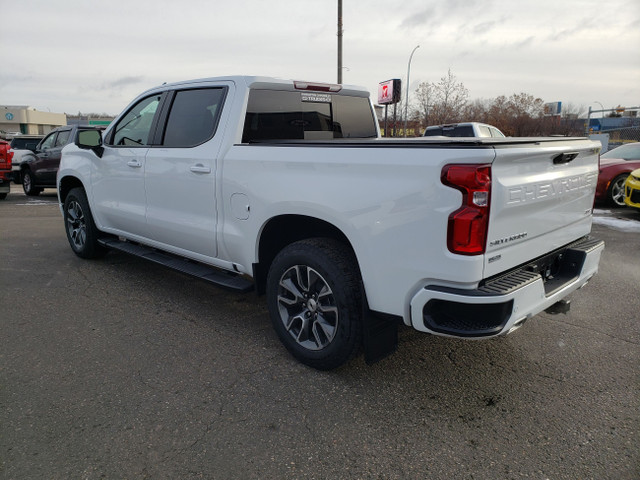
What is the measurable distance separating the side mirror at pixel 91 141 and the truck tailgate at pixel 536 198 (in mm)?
4236

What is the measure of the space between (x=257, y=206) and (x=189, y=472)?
1.72m

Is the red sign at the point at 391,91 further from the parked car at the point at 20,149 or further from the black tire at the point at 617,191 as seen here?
the parked car at the point at 20,149

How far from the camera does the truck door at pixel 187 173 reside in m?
3.78

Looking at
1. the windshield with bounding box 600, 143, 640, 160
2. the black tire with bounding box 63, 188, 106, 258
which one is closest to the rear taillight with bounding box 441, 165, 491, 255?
the black tire with bounding box 63, 188, 106, 258

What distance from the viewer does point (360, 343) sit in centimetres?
298

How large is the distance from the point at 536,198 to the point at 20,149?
1731 centimetres

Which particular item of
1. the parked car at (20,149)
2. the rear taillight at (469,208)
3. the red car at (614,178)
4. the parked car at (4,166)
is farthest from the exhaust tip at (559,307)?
the parked car at (20,149)

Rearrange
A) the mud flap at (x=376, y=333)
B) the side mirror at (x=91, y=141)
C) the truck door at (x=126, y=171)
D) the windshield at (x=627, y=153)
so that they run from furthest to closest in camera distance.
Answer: the windshield at (x=627, y=153) < the side mirror at (x=91, y=141) < the truck door at (x=126, y=171) < the mud flap at (x=376, y=333)

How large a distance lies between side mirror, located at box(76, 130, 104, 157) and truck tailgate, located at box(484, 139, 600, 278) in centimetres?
424

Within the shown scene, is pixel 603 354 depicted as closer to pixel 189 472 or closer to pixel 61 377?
pixel 189 472

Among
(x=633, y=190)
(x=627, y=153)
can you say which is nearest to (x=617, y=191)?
(x=627, y=153)

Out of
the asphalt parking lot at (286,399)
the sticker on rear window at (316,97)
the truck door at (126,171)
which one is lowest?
the asphalt parking lot at (286,399)

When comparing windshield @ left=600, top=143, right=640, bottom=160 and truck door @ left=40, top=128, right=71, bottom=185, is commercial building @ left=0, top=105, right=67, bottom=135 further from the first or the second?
windshield @ left=600, top=143, right=640, bottom=160

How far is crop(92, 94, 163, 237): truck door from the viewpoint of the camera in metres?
4.54
